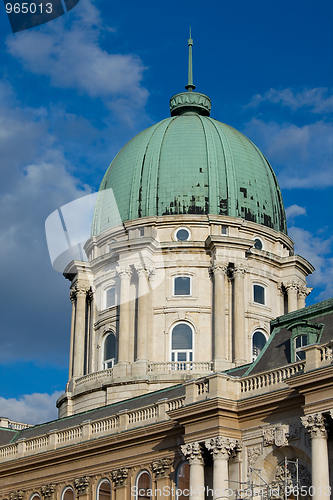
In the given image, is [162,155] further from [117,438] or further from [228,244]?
[117,438]

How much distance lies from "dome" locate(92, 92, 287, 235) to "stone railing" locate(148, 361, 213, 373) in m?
11.5

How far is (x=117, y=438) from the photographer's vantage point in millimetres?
44375

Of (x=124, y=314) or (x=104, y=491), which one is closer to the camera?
(x=104, y=491)

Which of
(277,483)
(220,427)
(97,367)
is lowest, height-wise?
(277,483)

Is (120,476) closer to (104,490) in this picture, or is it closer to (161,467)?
(104,490)

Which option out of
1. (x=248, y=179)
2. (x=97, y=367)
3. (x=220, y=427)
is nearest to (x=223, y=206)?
(x=248, y=179)

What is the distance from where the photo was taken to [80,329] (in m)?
67.3

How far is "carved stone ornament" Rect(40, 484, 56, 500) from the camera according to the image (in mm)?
47969

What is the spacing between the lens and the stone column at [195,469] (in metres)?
38.8

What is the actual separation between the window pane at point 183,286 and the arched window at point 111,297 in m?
4.72

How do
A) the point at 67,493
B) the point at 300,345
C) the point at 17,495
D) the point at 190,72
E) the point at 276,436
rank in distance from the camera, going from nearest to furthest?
the point at 276,436 → the point at 300,345 → the point at 67,493 → the point at 17,495 → the point at 190,72

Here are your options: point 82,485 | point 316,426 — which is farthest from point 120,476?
point 316,426

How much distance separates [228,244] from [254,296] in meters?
4.34

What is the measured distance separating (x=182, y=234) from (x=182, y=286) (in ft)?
13.0
